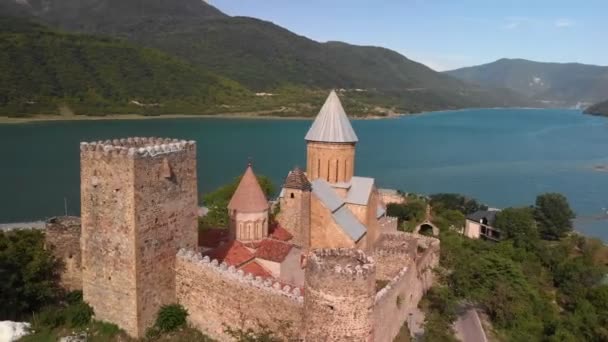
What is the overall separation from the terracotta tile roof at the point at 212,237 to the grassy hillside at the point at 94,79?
218 feet

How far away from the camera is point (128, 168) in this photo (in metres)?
9.76

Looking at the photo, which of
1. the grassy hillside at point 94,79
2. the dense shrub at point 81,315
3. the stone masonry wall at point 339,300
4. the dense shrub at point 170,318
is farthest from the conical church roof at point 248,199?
the grassy hillside at point 94,79

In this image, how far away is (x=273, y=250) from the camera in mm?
13234

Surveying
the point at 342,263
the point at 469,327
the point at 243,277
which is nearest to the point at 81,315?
the point at 243,277

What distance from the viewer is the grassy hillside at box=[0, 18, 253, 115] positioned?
77750 mm

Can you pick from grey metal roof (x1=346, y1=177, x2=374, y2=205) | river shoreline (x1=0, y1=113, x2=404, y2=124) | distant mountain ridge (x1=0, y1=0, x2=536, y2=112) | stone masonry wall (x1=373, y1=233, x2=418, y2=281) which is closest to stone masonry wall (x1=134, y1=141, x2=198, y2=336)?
stone masonry wall (x1=373, y1=233, x2=418, y2=281)

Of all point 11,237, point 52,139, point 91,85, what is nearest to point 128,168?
point 11,237

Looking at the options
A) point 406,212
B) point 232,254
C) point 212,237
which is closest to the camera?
point 232,254

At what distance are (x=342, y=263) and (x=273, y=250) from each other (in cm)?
533

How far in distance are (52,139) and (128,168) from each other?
59.4 metres

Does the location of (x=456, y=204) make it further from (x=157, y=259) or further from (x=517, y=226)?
(x=157, y=259)

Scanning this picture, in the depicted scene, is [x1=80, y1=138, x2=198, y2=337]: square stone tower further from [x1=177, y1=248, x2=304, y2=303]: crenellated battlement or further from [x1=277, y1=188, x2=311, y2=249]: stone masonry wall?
[x1=277, y1=188, x2=311, y2=249]: stone masonry wall

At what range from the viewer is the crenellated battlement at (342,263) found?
7686mm

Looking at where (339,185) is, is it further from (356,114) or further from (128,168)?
(356,114)
